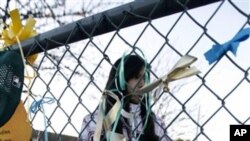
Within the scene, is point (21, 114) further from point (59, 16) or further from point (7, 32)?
point (59, 16)

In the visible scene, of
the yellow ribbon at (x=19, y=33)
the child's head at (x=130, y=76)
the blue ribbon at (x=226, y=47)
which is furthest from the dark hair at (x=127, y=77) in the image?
the yellow ribbon at (x=19, y=33)

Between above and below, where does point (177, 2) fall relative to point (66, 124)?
above

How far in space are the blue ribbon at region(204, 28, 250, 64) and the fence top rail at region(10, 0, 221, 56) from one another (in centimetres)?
12

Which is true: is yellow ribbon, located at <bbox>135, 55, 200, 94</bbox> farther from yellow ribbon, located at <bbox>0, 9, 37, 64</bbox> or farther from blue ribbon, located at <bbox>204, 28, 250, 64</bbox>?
yellow ribbon, located at <bbox>0, 9, 37, 64</bbox>

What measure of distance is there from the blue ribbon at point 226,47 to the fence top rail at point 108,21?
12 cm

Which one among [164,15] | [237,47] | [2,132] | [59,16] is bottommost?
[2,132]

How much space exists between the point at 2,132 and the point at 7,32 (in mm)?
334

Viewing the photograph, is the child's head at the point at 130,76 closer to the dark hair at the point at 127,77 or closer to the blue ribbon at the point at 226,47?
the dark hair at the point at 127,77

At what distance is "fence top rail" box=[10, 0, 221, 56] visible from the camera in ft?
3.40

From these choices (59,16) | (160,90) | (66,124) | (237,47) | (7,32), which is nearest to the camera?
(237,47)

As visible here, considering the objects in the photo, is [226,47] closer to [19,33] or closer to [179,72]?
[179,72]

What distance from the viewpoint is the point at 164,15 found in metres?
1.06

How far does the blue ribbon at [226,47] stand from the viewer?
0.86m

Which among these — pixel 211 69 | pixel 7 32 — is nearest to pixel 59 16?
pixel 7 32
